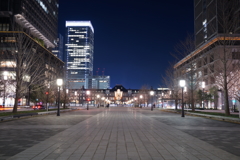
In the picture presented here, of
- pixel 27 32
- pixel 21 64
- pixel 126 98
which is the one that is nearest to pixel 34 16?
pixel 27 32

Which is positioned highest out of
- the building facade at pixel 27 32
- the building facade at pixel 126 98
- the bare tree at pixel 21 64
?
the building facade at pixel 27 32

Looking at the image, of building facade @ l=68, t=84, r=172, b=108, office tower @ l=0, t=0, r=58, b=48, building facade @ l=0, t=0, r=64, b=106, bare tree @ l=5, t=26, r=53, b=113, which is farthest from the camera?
building facade @ l=68, t=84, r=172, b=108

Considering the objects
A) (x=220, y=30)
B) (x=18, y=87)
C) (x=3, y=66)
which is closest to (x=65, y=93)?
(x=18, y=87)

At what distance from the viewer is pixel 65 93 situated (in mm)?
50500

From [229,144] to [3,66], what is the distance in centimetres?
7399

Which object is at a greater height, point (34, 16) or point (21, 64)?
point (34, 16)

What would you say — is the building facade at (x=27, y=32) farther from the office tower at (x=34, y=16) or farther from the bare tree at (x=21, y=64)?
the bare tree at (x=21, y=64)

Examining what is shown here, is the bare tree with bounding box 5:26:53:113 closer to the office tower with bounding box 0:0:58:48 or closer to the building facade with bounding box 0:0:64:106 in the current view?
the building facade with bounding box 0:0:64:106

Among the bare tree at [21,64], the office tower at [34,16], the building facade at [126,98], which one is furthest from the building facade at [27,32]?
the building facade at [126,98]

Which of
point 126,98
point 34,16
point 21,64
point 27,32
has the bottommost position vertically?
point 126,98

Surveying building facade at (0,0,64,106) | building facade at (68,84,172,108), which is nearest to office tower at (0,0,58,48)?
building facade at (0,0,64,106)

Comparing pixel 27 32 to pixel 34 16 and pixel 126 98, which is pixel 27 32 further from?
pixel 126 98

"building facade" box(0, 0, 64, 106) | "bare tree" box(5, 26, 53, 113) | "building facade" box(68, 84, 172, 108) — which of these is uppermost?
"building facade" box(0, 0, 64, 106)

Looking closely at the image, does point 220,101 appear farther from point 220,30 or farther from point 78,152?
point 78,152
